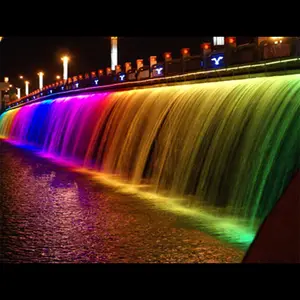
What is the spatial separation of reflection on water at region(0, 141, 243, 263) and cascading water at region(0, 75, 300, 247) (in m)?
1.25

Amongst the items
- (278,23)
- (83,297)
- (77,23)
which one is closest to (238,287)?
(83,297)

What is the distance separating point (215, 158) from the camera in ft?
36.4

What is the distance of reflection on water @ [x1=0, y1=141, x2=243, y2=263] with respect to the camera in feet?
24.5

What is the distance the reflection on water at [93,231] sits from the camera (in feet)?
24.5

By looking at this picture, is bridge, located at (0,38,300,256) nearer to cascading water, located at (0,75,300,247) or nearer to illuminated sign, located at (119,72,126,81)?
cascading water, located at (0,75,300,247)

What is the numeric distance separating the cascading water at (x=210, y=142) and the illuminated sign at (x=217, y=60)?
904 mm

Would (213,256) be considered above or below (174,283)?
below

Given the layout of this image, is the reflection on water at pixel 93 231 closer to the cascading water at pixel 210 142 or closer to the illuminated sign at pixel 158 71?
the cascading water at pixel 210 142

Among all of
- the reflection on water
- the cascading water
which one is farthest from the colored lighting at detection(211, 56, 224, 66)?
the reflection on water

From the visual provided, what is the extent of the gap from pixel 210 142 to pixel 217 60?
4031mm

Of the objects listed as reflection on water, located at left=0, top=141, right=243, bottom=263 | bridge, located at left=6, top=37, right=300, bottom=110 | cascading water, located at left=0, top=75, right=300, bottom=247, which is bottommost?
reflection on water, located at left=0, top=141, right=243, bottom=263

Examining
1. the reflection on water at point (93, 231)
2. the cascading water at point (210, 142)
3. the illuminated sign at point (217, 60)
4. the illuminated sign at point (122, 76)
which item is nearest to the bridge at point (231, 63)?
the illuminated sign at point (217, 60)

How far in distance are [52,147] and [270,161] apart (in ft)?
66.8

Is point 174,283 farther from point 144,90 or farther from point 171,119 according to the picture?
point 144,90
